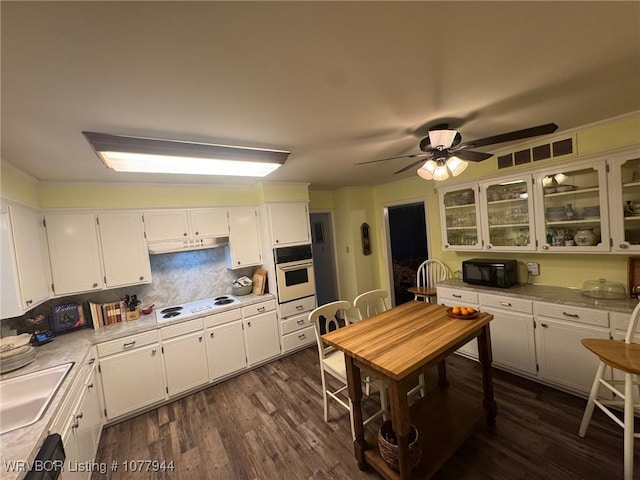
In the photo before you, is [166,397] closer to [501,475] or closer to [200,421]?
[200,421]

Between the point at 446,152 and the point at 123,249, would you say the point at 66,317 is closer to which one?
the point at 123,249

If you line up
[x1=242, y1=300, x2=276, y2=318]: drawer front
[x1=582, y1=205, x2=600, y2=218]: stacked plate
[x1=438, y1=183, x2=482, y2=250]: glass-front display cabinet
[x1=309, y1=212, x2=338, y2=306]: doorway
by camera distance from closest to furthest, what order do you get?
[x1=582, y1=205, x2=600, y2=218]: stacked plate < [x1=438, y1=183, x2=482, y2=250]: glass-front display cabinet < [x1=242, y1=300, x2=276, y2=318]: drawer front < [x1=309, y1=212, x2=338, y2=306]: doorway

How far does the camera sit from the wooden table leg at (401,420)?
4.69 feet

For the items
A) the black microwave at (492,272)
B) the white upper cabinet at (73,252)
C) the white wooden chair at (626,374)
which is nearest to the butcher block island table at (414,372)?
the white wooden chair at (626,374)

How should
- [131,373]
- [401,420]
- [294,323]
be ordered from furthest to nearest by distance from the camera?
[294,323] < [131,373] < [401,420]

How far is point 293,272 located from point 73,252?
2291 mm

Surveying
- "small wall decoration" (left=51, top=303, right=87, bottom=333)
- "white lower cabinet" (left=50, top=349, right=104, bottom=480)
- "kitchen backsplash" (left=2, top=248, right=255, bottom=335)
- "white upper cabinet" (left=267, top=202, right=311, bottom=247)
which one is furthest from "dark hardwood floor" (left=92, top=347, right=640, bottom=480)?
"white upper cabinet" (left=267, top=202, right=311, bottom=247)

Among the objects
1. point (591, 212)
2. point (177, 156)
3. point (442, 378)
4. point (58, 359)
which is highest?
point (177, 156)

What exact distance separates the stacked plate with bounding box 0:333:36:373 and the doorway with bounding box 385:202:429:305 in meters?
4.57

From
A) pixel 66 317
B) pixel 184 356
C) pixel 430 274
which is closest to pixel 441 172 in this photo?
pixel 430 274

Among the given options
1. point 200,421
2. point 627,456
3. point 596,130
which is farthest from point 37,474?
point 596,130

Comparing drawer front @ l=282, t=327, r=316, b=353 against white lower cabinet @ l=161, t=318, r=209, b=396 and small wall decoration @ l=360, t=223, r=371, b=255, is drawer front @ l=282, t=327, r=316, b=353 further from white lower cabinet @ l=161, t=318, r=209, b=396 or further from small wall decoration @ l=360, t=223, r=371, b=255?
small wall decoration @ l=360, t=223, r=371, b=255

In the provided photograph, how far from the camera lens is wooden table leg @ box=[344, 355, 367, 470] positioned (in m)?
1.73

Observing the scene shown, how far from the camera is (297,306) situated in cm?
349
